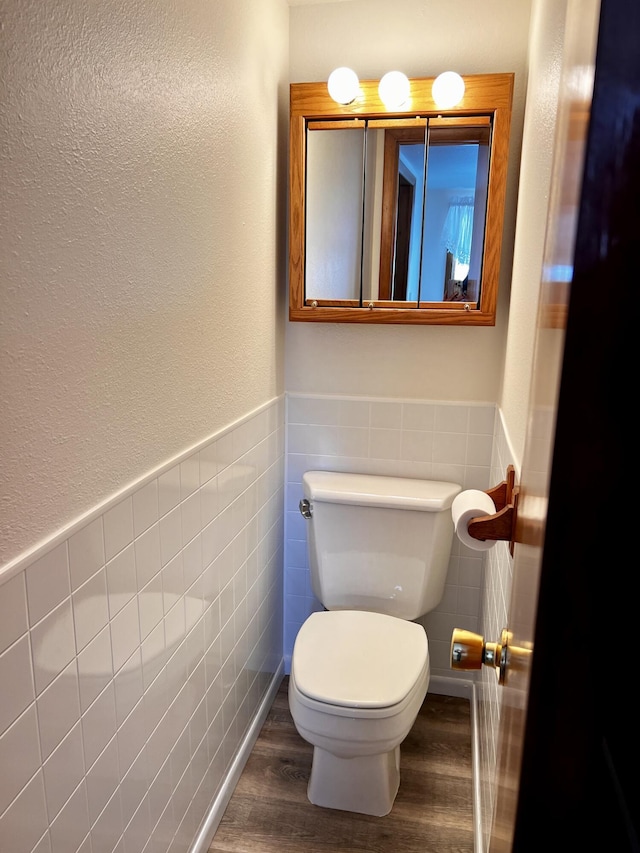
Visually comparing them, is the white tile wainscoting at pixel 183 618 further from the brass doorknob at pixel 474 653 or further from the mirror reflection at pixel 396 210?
the brass doorknob at pixel 474 653

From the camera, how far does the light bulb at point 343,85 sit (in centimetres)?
175

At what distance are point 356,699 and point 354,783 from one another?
37cm

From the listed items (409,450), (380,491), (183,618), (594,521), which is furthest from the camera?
(409,450)

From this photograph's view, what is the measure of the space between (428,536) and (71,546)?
49.7 inches

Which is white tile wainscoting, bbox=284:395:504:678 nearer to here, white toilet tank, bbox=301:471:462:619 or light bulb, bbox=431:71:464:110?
white toilet tank, bbox=301:471:462:619

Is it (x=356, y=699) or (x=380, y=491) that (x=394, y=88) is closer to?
(x=380, y=491)

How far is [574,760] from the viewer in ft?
1.18

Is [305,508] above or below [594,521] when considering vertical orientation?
below

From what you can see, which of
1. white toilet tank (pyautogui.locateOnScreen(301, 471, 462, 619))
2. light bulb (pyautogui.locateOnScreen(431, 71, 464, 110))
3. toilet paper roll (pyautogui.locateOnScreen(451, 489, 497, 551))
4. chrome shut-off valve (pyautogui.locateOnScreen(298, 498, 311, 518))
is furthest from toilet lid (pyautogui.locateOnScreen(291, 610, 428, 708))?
light bulb (pyautogui.locateOnScreen(431, 71, 464, 110))

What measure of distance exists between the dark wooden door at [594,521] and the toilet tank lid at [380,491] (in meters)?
1.51

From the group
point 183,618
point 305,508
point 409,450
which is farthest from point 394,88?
point 183,618

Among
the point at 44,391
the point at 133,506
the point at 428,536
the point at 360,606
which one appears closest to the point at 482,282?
the point at 428,536

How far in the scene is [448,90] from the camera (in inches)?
68.2

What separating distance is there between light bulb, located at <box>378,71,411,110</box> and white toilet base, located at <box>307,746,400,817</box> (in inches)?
74.1
